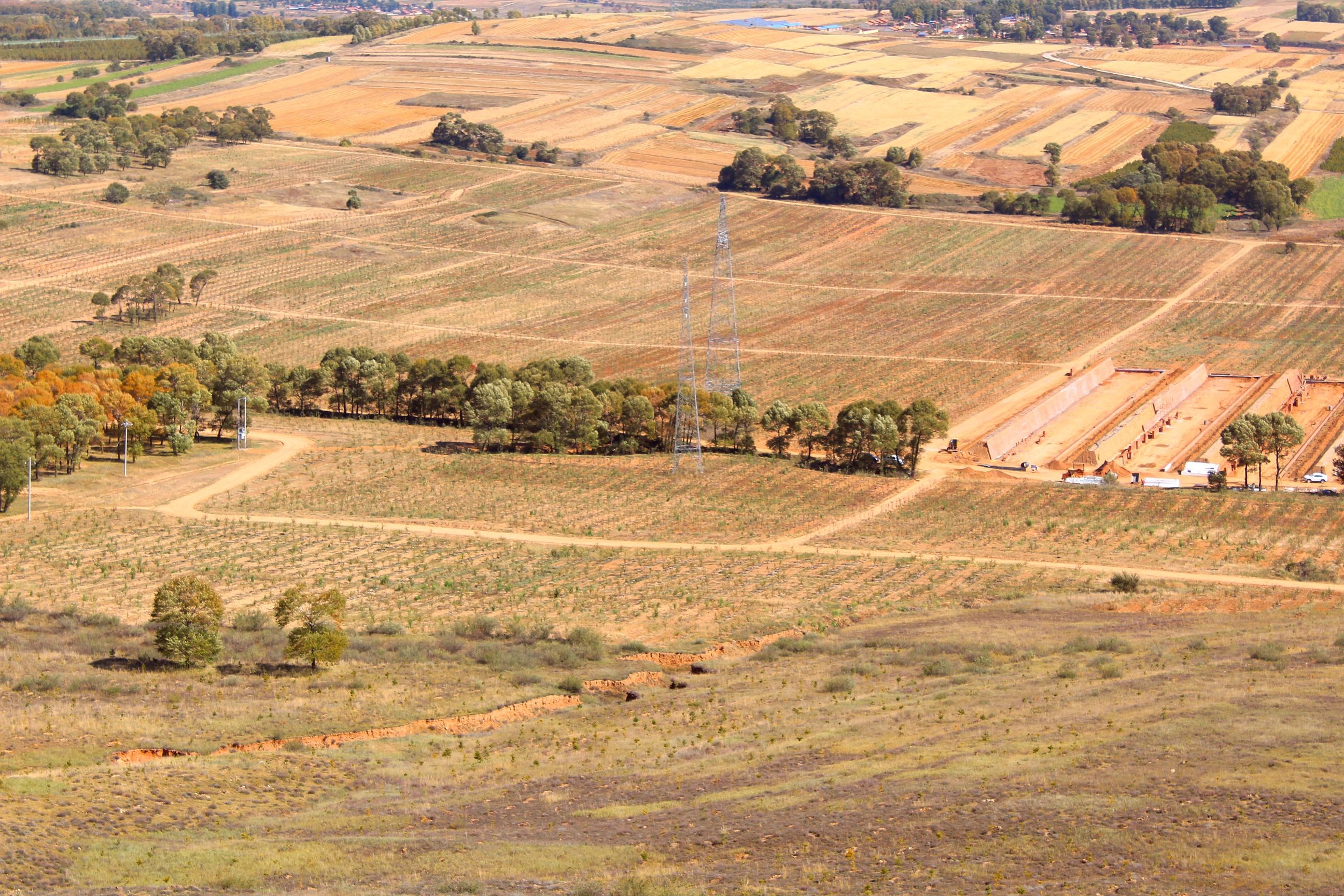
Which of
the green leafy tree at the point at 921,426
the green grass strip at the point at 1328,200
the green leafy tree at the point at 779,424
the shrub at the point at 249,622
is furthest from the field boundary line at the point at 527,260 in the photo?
the shrub at the point at 249,622

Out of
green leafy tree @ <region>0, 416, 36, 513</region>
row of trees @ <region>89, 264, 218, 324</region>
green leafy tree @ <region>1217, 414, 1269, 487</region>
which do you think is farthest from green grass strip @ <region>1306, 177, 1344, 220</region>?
green leafy tree @ <region>0, 416, 36, 513</region>

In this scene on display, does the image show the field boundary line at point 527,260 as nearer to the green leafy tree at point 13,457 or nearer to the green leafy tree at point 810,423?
the green leafy tree at point 810,423

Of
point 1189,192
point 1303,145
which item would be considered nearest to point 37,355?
point 1189,192

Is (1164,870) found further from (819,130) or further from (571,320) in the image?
(819,130)

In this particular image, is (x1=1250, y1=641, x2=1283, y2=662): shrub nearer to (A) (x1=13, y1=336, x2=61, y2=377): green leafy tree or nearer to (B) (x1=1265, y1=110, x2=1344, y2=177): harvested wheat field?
(A) (x1=13, y1=336, x2=61, y2=377): green leafy tree

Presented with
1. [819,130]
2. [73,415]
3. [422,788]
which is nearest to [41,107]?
[819,130]

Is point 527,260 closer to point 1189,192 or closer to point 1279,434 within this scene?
point 1189,192
